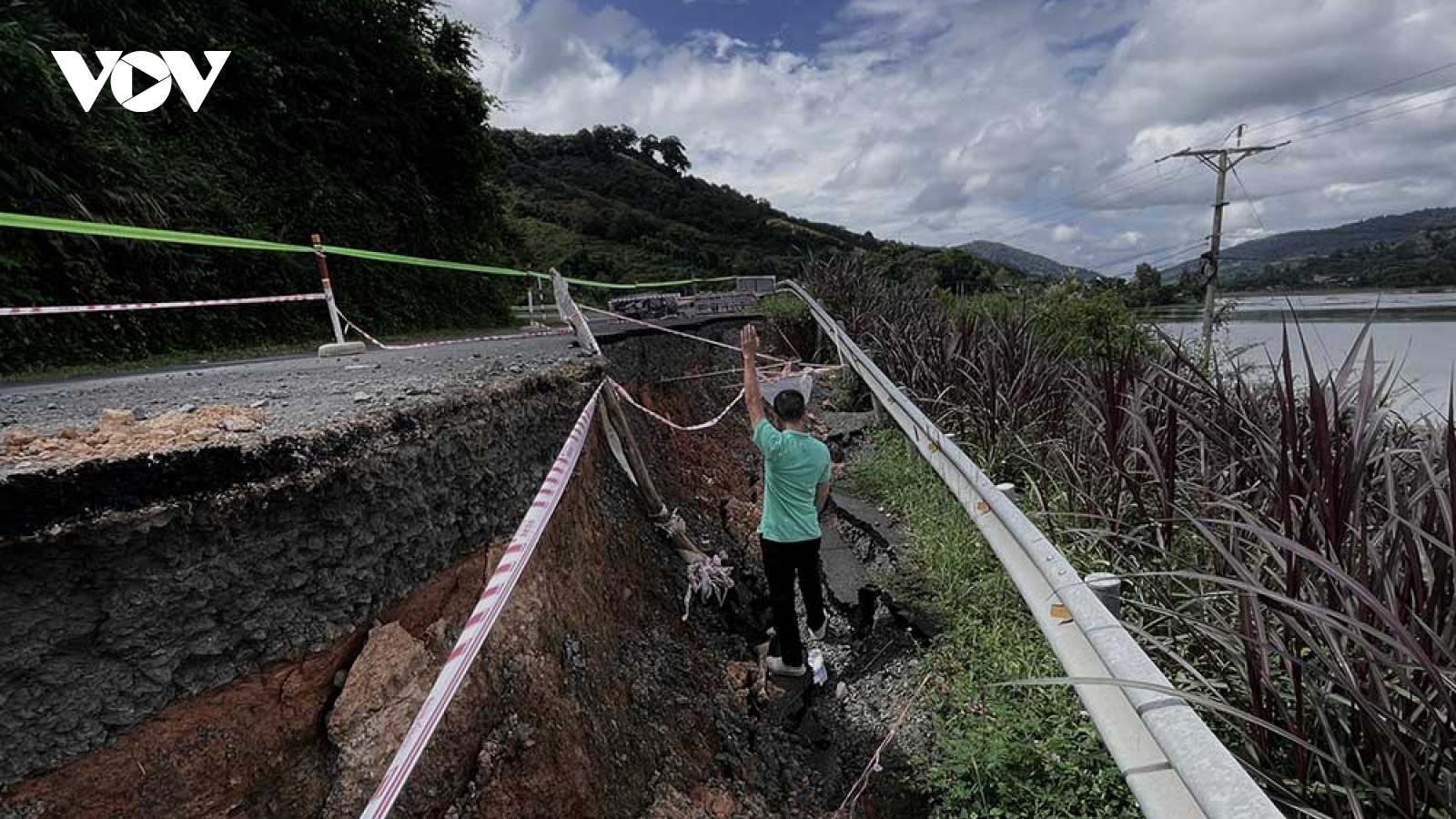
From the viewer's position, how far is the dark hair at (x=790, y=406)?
405 centimetres

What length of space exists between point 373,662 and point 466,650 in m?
0.34

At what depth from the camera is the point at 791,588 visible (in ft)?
13.0

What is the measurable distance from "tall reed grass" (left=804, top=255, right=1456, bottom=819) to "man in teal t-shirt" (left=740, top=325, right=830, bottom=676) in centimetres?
122

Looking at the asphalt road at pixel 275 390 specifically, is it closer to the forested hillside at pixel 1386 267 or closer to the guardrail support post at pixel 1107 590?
the guardrail support post at pixel 1107 590

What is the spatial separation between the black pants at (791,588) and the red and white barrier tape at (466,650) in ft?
5.46

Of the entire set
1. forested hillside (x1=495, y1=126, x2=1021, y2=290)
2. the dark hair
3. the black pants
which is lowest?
Answer: the black pants

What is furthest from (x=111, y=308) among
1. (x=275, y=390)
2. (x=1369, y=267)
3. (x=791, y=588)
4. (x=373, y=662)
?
(x=1369, y=267)

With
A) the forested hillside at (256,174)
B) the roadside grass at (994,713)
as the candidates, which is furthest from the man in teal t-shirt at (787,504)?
the forested hillside at (256,174)

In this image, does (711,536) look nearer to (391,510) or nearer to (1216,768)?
(391,510)

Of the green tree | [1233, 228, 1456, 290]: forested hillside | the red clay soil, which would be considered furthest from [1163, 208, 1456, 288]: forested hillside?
the green tree

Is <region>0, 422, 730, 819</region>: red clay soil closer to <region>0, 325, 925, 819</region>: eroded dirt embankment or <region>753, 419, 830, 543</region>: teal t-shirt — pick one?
<region>0, 325, 925, 819</region>: eroded dirt embankment

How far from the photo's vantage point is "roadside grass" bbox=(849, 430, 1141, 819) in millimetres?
2205

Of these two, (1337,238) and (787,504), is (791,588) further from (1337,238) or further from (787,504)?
(1337,238)

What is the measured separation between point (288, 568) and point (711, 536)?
3.65 metres
